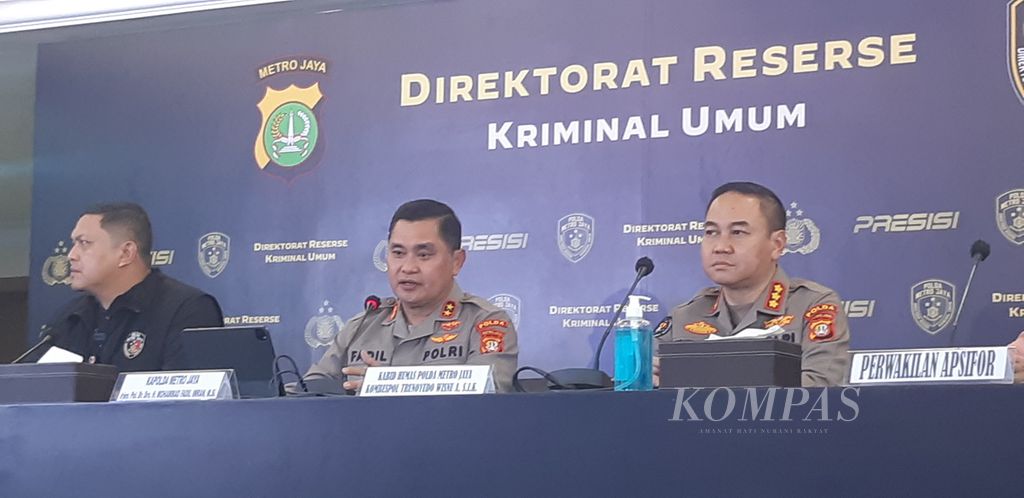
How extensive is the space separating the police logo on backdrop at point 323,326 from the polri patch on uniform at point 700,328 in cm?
134

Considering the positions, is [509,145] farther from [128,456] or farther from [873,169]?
[128,456]

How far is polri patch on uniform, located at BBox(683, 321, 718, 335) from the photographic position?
330 cm

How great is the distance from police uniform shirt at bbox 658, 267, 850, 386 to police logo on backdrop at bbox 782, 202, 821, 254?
1.36 feet

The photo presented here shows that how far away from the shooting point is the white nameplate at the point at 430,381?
7.11 feet

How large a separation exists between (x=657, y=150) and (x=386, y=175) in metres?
0.86

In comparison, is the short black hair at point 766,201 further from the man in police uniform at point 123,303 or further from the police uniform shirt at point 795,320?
the man in police uniform at point 123,303

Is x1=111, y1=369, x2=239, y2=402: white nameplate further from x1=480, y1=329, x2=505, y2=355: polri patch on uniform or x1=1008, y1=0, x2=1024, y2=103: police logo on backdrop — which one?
x1=1008, y1=0, x2=1024, y2=103: police logo on backdrop

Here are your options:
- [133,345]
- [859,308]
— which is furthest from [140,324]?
[859,308]

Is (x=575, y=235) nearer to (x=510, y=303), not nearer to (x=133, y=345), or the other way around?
(x=510, y=303)

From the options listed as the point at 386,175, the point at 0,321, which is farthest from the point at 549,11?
the point at 0,321

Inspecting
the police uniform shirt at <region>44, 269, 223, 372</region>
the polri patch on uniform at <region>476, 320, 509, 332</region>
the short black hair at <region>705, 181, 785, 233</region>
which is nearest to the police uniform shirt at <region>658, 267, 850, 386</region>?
the short black hair at <region>705, 181, 785, 233</region>

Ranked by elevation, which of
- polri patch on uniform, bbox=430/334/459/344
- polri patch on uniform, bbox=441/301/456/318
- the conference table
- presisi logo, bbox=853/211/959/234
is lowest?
the conference table

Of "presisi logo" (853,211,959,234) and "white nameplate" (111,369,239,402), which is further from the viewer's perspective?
"presisi logo" (853,211,959,234)

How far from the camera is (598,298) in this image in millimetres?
4016
